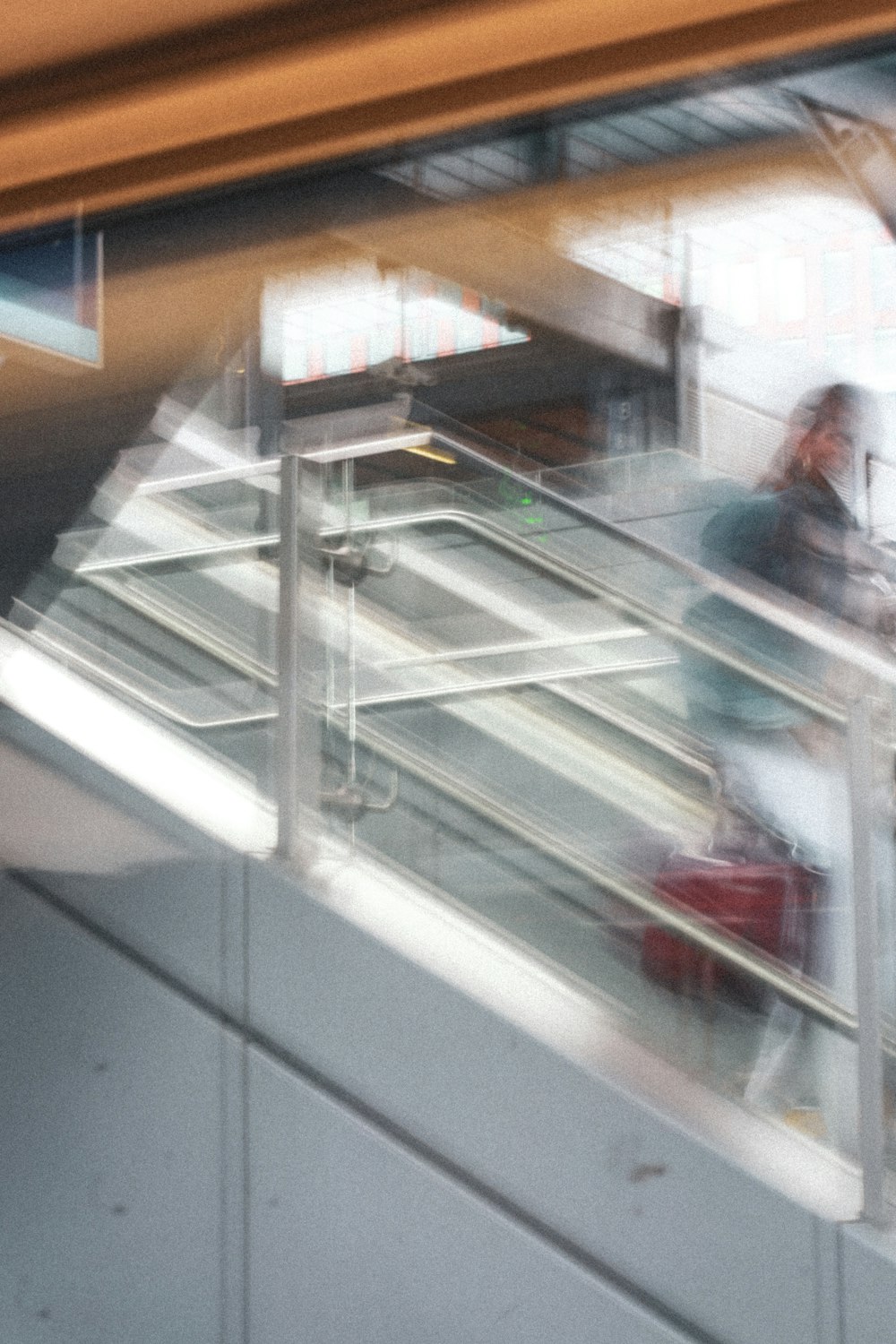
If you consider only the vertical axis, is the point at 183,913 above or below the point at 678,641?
below

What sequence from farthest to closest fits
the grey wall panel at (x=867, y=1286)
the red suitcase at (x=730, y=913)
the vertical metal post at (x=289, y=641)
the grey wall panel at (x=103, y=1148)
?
the vertical metal post at (x=289, y=641) → the grey wall panel at (x=103, y=1148) → the red suitcase at (x=730, y=913) → the grey wall panel at (x=867, y=1286)

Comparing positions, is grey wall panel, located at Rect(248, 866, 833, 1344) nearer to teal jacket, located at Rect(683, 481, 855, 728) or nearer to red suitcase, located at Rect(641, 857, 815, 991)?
red suitcase, located at Rect(641, 857, 815, 991)

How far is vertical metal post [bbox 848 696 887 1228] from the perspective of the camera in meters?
2.15

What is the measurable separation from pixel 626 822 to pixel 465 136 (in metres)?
1.35

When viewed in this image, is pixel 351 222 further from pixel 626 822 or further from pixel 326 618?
pixel 626 822

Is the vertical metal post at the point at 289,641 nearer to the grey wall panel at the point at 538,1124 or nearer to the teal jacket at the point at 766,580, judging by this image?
the grey wall panel at the point at 538,1124

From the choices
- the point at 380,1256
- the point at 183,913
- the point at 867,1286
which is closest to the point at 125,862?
the point at 183,913

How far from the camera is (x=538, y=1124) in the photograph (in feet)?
7.60

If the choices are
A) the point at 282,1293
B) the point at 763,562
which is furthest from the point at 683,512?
the point at 282,1293

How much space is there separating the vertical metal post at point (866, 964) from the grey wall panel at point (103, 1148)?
1007 millimetres

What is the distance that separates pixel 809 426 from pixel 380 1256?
62.8 inches

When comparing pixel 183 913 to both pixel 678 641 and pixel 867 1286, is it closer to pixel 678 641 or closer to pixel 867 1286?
pixel 678 641

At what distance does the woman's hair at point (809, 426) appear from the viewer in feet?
8.98

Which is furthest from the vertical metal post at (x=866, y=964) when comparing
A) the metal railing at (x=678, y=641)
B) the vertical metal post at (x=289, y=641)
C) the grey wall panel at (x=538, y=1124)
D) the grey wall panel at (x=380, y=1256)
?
the vertical metal post at (x=289, y=641)
